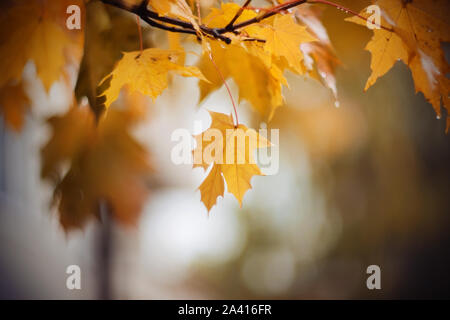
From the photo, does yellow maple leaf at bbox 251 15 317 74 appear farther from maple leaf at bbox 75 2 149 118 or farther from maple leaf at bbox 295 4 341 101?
maple leaf at bbox 75 2 149 118

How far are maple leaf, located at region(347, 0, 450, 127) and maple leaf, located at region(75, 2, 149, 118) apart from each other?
33cm

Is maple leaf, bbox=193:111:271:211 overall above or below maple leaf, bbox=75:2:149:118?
below

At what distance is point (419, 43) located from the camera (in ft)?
1.24

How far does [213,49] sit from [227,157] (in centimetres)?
15

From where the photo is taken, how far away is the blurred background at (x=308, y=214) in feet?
5.01

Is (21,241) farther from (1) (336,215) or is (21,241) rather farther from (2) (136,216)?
(1) (336,215)

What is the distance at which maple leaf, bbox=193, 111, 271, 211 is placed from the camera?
1.26 feet

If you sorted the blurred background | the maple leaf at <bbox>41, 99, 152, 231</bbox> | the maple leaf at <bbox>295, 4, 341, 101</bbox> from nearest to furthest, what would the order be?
1. the maple leaf at <bbox>295, 4, 341, 101</bbox>
2. the maple leaf at <bbox>41, 99, 152, 231</bbox>
3. the blurred background

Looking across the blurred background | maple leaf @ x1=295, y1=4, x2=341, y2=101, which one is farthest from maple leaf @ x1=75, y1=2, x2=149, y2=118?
the blurred background

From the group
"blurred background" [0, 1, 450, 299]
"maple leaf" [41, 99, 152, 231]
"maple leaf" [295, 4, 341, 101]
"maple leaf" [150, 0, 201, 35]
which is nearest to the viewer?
"maple leaf" [150, 0, 201, 35]

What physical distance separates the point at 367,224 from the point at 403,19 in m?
1.71

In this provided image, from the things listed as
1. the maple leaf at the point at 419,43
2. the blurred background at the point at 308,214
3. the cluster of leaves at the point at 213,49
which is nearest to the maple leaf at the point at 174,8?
the cluster of leaves at the point at 213,49

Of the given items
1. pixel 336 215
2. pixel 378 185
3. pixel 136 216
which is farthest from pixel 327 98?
pixel 136 216

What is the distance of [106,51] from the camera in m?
0.43
